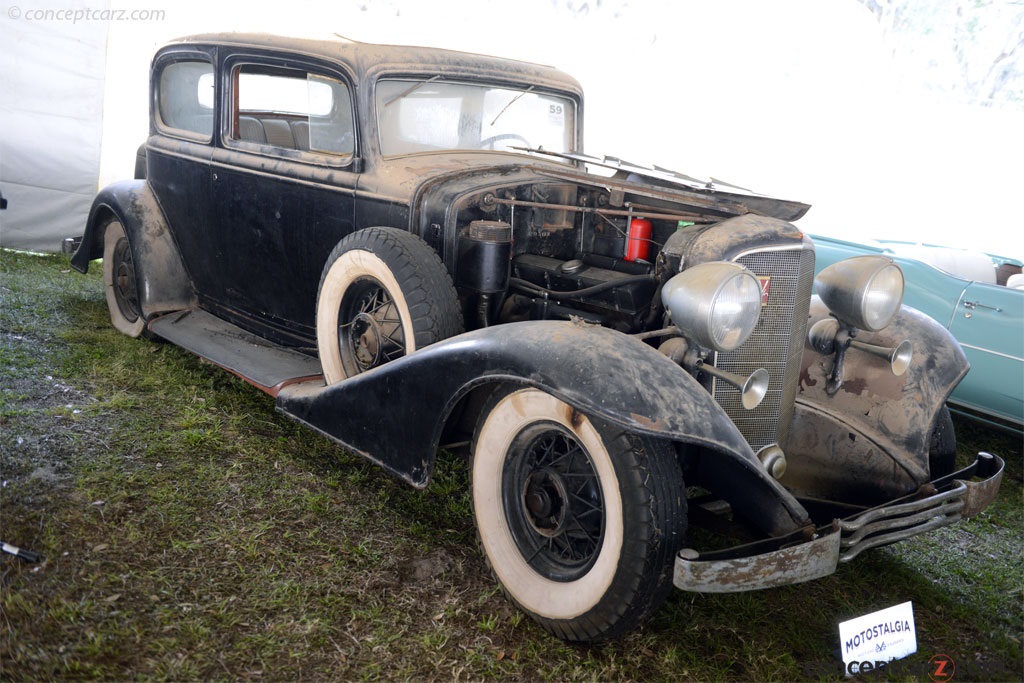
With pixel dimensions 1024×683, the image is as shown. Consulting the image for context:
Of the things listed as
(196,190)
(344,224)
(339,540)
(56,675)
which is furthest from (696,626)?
(196,190)

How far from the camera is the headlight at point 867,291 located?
258cm

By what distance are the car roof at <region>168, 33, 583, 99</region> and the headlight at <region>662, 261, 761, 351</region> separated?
1.59 m

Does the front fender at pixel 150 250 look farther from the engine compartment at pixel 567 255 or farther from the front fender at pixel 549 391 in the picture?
the engine compartment at pixel 567 255

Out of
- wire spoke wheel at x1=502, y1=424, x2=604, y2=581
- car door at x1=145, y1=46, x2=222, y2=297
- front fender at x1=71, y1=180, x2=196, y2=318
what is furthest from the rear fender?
front fender at x1=71, y1=180, x2=196, y2=318

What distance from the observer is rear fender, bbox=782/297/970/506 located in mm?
2572

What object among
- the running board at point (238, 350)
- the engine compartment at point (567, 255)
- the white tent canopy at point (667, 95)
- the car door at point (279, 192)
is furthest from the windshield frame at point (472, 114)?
the white tent canopy at point (667, 95)

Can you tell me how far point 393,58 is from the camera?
3092 mm

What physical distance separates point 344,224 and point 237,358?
2.73ft

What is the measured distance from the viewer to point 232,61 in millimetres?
3477

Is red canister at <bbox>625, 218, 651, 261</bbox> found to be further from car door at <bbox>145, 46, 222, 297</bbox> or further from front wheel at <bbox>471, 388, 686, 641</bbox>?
car door at <bbox>145, 46, 222, 297</bbox>

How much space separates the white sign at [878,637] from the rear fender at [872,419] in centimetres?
43

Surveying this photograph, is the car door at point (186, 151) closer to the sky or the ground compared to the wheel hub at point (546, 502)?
closer to the sky

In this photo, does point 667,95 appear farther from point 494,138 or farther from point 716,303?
point 716,303

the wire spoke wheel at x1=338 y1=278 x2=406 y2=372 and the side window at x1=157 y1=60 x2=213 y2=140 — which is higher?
the side window at x1=157 y1=60 x2=213 y2=140
